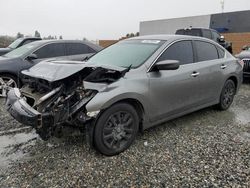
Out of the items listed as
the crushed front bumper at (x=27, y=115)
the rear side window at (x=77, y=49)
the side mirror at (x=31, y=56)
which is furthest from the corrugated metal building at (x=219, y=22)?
the crushed front bumper at (x=27, y=115)

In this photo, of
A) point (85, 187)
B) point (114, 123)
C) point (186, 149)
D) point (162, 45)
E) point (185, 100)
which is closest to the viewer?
point (85, 187)

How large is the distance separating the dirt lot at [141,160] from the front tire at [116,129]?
131 mm

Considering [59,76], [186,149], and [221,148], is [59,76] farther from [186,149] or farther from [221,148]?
[221,148]

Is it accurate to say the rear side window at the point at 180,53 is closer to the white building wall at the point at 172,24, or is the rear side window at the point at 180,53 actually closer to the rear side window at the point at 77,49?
the rear side window at the point at 77,49

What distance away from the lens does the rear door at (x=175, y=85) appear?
3.89 m

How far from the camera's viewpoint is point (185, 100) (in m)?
4.40

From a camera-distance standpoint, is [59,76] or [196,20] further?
[196,20]

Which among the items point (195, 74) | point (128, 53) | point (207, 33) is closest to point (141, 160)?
point (128, 53)

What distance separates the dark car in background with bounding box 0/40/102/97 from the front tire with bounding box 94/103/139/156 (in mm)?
3629

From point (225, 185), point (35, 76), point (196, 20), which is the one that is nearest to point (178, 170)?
point (225, 185)

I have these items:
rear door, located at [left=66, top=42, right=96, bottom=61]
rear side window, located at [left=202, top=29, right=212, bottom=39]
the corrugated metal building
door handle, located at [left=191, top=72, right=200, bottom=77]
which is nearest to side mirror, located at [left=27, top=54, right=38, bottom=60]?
rear door, located at [left=66, top=42, right=96, bottom=61]

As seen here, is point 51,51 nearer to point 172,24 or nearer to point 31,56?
point 31,56

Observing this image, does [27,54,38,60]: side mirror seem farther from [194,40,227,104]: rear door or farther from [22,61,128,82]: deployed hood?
[194,40,227,104]: rear door

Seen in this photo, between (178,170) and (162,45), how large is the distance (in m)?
1.93
